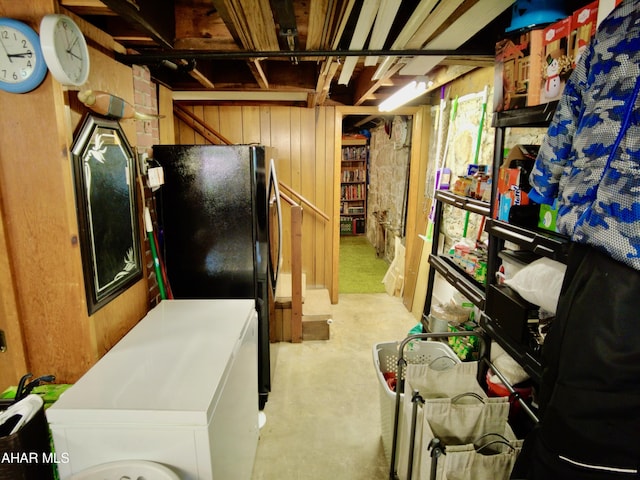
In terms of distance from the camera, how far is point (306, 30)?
6.91ft

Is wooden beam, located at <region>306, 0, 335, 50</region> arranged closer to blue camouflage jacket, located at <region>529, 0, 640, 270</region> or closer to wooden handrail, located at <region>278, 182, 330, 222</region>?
blue camouflage jacket, located at <region>529, 0, 640, 270</region>

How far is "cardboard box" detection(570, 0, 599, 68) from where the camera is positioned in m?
1.12

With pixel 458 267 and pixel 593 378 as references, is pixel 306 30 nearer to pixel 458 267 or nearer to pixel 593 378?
pixel 458 267

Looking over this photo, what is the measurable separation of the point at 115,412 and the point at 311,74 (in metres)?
2.82

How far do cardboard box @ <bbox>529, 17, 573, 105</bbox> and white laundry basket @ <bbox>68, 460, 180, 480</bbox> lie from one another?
5.75 ft

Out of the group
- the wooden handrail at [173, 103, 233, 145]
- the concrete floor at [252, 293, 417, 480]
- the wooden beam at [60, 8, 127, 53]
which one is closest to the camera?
the wooden beam at [60, 8, 127, 53]

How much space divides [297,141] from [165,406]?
339cm

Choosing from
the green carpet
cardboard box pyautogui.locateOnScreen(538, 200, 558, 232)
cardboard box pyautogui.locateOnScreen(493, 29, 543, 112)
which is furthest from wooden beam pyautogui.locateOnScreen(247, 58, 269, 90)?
the green carpet

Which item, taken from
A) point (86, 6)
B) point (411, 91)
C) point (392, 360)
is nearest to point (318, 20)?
point (86, 6)

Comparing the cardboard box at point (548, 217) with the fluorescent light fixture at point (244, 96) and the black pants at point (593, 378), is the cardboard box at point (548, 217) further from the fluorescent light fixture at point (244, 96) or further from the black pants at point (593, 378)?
the fluorescent light fixture at point (244, 96)

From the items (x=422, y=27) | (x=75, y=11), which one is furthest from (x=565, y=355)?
(x=75, y=11)

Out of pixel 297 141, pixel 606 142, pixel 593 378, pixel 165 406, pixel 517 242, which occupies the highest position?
pixel 297 141

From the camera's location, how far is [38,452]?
1.19m

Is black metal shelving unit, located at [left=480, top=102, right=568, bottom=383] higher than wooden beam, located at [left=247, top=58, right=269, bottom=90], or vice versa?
wooden beam, located at [left=247, top=58, right=269, bottom=90]
